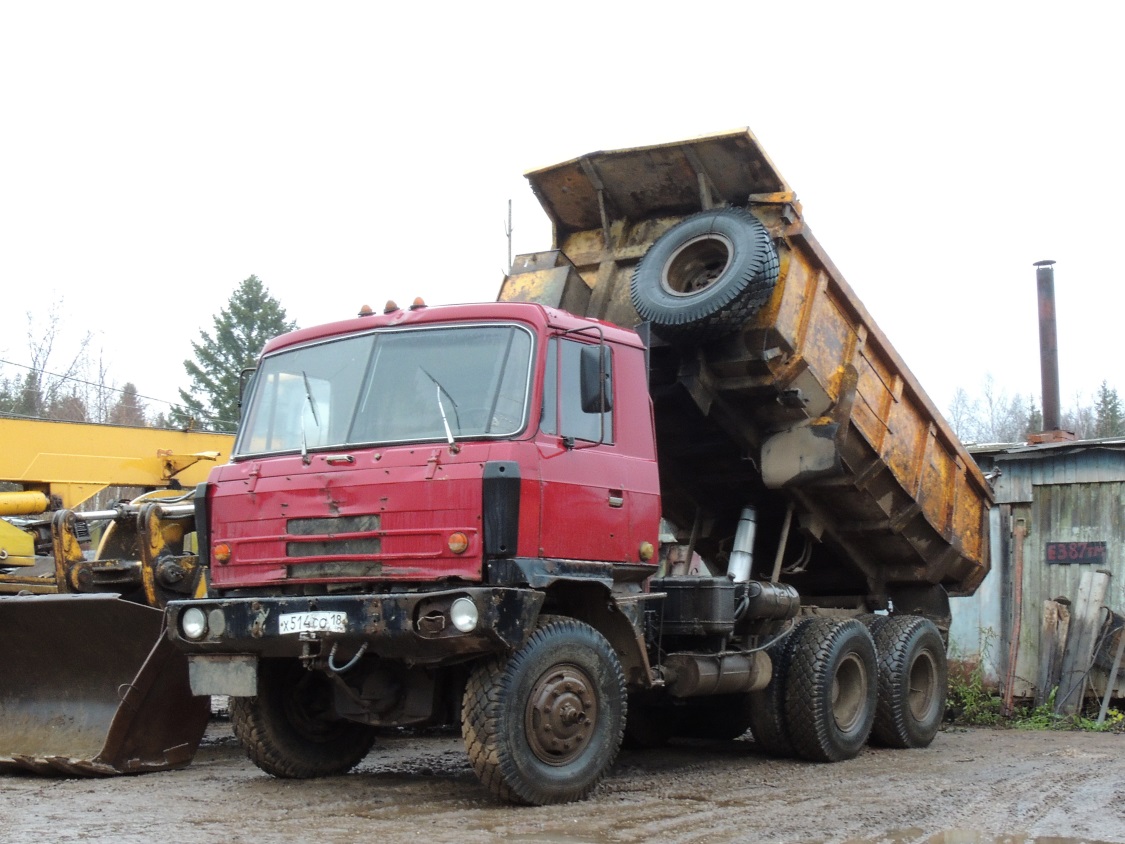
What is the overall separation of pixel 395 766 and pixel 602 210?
3.94m

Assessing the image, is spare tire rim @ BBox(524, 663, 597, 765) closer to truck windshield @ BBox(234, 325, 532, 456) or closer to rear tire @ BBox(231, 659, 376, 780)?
truck windshield @ BBox(234, 325, 532, 456)

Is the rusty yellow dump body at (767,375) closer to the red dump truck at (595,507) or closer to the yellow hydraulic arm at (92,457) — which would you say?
the red dump truck at (595,507)

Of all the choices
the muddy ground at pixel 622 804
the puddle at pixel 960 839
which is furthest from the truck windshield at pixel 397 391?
the puddle at pixel 960 839

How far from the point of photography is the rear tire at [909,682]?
378 inches

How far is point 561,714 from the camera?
21.2 feet

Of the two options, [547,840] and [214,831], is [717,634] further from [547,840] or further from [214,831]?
[214,831]

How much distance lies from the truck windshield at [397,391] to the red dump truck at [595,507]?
0.01 meters

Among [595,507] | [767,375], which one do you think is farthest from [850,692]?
[595,507]

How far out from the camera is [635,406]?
7.43m

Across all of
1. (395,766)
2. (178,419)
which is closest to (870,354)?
(395,766)

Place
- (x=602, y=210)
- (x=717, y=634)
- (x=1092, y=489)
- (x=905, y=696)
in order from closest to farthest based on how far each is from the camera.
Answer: (x=717, y=634), (x=602, y=210), (x=905, y=696), (x=1092, y=489)

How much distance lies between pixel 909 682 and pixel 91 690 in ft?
19.1

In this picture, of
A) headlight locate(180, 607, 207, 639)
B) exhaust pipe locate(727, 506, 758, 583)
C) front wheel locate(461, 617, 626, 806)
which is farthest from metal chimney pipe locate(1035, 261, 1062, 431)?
headlight locate(180, 607, 207, 639)

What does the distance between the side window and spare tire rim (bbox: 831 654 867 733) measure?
3.15 metres
